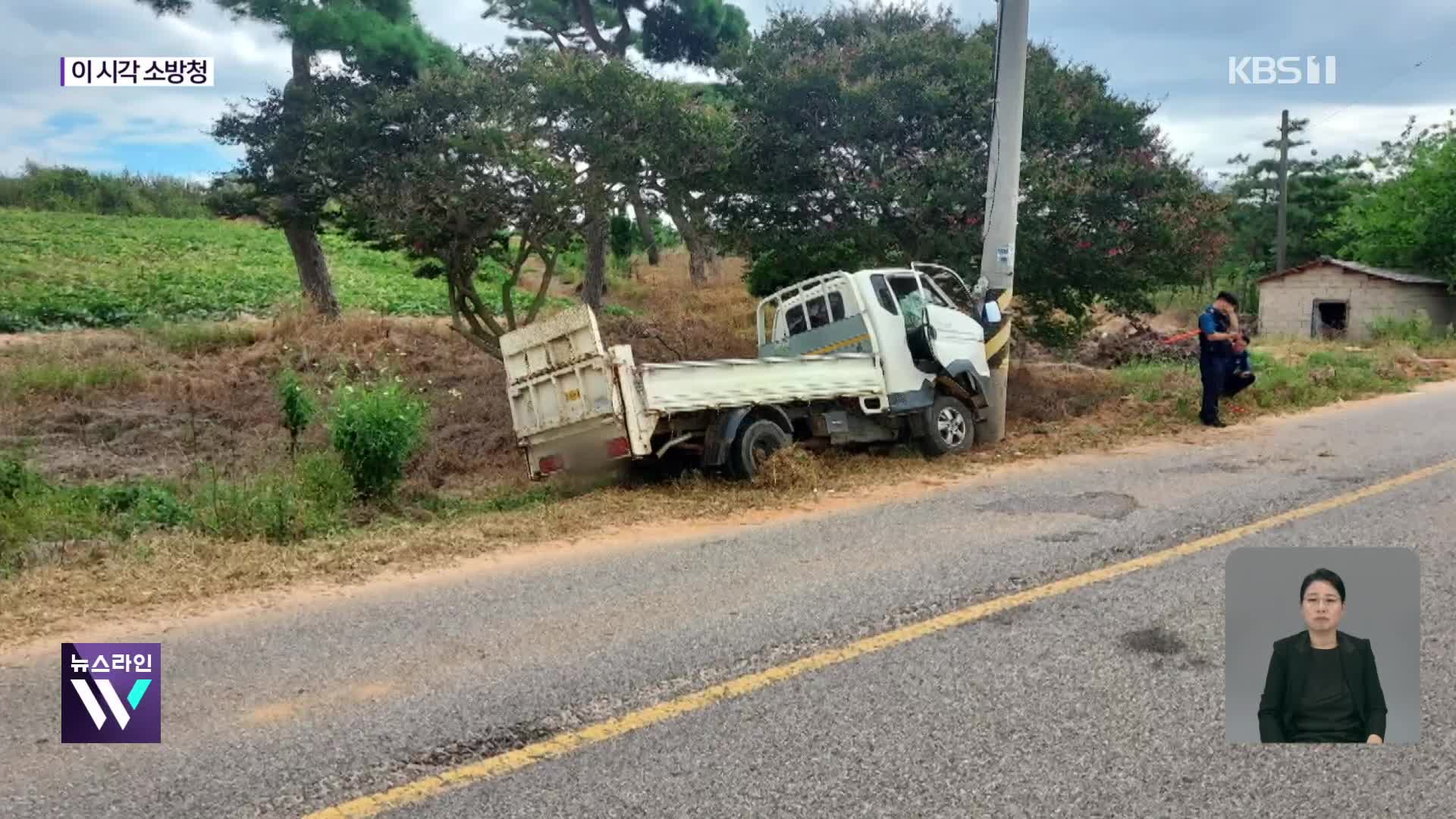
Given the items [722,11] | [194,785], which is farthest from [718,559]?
[722,11]

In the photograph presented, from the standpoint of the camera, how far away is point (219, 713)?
14.7ft

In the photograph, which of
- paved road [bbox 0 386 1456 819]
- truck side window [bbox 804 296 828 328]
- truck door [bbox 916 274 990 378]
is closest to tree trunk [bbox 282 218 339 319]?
truck side window [bbox 804 296 828 328]

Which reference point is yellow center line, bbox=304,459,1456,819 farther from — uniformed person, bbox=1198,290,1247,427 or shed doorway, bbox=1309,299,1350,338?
shed doorway, bbox=1309,299,1350,338

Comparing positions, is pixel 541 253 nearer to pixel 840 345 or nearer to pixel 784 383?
pixel 840 345

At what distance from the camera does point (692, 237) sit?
23188 mm

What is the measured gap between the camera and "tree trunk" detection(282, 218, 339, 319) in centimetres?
1919

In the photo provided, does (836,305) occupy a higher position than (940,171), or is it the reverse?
(940,171)

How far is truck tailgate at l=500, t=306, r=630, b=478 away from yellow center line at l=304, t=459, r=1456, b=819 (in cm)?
412

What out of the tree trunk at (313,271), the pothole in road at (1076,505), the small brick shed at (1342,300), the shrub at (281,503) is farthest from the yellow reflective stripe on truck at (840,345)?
the small brick shed at (1342,300)

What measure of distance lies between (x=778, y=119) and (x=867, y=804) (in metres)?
13.3

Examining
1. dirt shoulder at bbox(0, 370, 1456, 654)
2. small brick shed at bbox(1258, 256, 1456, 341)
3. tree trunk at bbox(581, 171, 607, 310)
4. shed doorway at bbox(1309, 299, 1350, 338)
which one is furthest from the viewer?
shed doorway at bbox(1309, 299, 1350, 338)

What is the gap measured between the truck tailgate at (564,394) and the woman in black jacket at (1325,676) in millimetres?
6094

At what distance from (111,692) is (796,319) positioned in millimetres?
8388

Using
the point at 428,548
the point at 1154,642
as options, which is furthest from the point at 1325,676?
the point at 428,548
